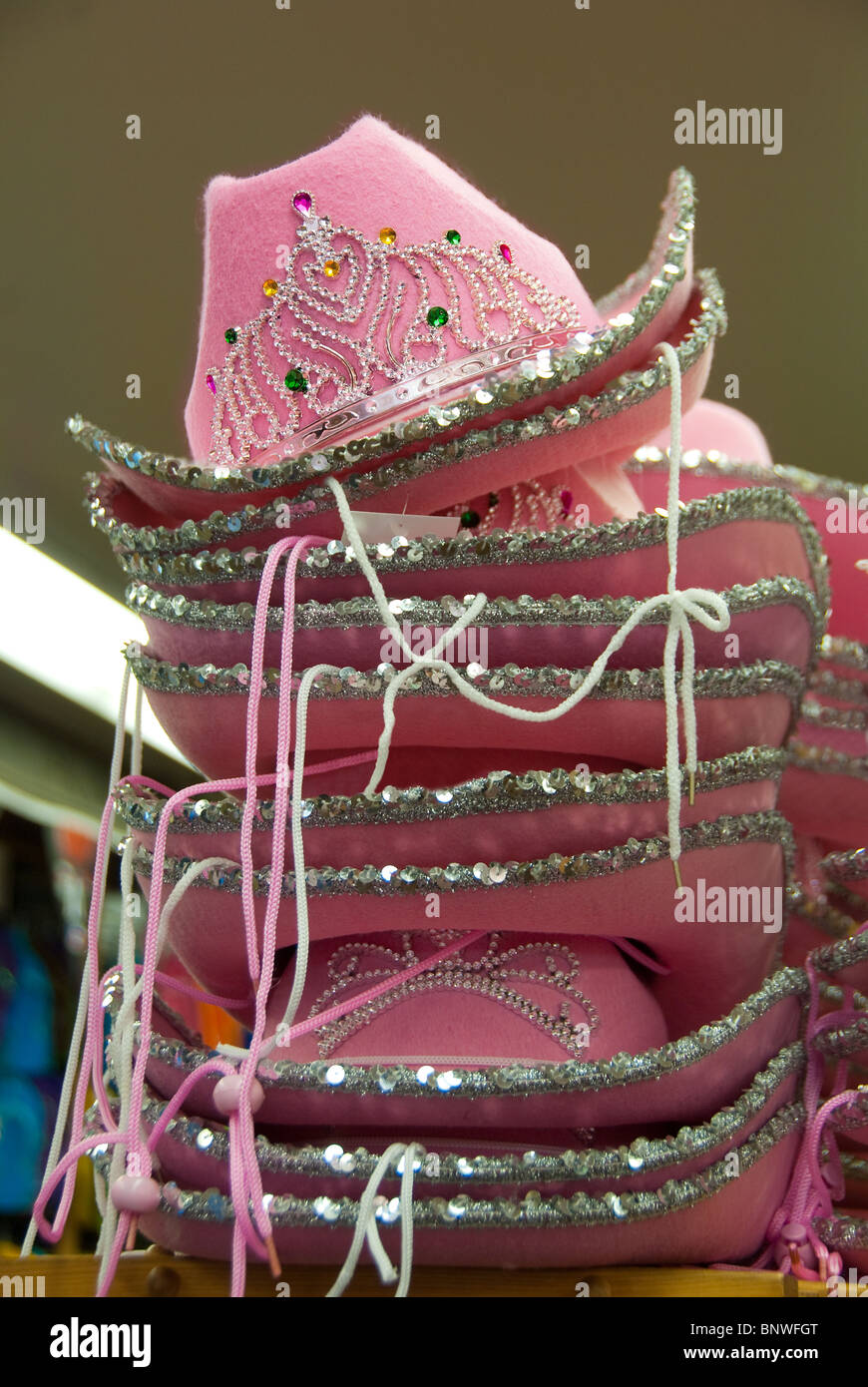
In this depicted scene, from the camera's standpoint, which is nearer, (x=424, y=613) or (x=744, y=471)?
(x=424, y=613)

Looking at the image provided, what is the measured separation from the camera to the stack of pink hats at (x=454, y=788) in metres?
0.46

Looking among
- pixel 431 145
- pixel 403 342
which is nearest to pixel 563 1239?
pixel 403 342

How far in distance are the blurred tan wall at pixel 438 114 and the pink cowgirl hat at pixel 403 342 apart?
0.16m

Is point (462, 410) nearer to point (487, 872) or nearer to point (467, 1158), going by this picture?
point (487, 872)

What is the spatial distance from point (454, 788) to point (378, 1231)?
0.17 metres

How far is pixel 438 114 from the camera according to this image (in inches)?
28.6

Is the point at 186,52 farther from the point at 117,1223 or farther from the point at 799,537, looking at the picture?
the point at 117,1223

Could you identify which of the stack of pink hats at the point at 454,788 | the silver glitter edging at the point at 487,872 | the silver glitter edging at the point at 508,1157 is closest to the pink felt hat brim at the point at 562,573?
the stack of pink hats at the point at 454,788

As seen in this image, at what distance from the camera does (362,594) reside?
0.49 m

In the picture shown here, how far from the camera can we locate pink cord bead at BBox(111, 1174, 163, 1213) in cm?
44

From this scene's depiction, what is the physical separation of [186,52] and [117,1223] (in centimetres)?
67

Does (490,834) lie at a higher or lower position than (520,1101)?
higher

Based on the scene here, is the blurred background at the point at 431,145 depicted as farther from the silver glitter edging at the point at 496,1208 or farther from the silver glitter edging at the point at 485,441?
the silver glitter edging at the point at 496,1208

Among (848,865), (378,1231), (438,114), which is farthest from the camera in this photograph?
(438,114)
